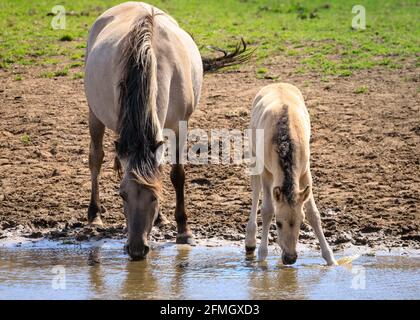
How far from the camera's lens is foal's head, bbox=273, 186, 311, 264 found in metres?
7.50

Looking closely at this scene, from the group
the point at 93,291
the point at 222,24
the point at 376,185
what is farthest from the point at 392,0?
the point at 93,291

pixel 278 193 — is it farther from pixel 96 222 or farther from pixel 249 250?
pixel 96 222

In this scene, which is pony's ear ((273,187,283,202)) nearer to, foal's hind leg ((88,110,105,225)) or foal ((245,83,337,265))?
foal ((245,83,337,265))

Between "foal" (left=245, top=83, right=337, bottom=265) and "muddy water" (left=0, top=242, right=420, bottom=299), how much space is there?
0.27m

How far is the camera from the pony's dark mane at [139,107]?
24.0 ft

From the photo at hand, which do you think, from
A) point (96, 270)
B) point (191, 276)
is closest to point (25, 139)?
point (96, 270)

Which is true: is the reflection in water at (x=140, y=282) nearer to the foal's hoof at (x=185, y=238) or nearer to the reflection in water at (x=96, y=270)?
the reflection in water at (x=96, y=270)

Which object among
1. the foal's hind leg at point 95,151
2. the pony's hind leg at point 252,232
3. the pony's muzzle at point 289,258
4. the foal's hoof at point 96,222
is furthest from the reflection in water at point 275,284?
the foal's hind leg at point 95,151

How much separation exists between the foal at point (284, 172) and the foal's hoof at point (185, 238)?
66cm

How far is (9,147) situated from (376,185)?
165 inches

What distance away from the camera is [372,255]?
8.59 m

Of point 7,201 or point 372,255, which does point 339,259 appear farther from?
point 7,201

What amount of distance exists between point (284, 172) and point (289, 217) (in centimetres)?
35

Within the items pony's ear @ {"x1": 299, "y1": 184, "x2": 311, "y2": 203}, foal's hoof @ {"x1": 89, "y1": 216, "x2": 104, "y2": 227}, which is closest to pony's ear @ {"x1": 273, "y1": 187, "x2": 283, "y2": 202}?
pony's ear @ {"x1": 299, "y1": 184, "x2": 311, "y2": 203}
